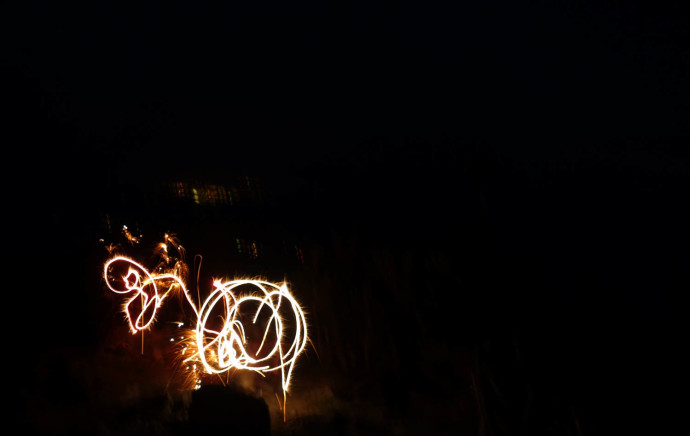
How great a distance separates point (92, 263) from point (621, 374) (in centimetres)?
799

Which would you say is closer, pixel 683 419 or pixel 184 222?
pixel 683 419

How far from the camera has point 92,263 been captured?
371 inches

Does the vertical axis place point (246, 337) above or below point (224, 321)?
below

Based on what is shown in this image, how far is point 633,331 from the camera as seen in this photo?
254 inches

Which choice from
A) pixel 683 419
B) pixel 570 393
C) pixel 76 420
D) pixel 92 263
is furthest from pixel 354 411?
pixel 92 263

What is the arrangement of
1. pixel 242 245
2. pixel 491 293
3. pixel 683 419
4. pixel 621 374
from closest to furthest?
pixel 491 293, pixel 683 419, pixel 621 374, pixel 242 245

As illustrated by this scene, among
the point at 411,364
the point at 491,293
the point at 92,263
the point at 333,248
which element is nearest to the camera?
the point at 491,293

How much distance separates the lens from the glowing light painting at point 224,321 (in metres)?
5.58

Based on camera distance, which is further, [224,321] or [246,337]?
[246,337]

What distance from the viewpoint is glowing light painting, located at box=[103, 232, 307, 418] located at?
5578 millimetres

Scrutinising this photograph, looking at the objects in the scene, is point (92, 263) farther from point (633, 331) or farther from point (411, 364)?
point (633, 331)

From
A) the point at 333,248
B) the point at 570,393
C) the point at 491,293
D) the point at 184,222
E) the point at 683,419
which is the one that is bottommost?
the point at 683,419

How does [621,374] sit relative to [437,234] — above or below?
below

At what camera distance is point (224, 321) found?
21.5 ft
